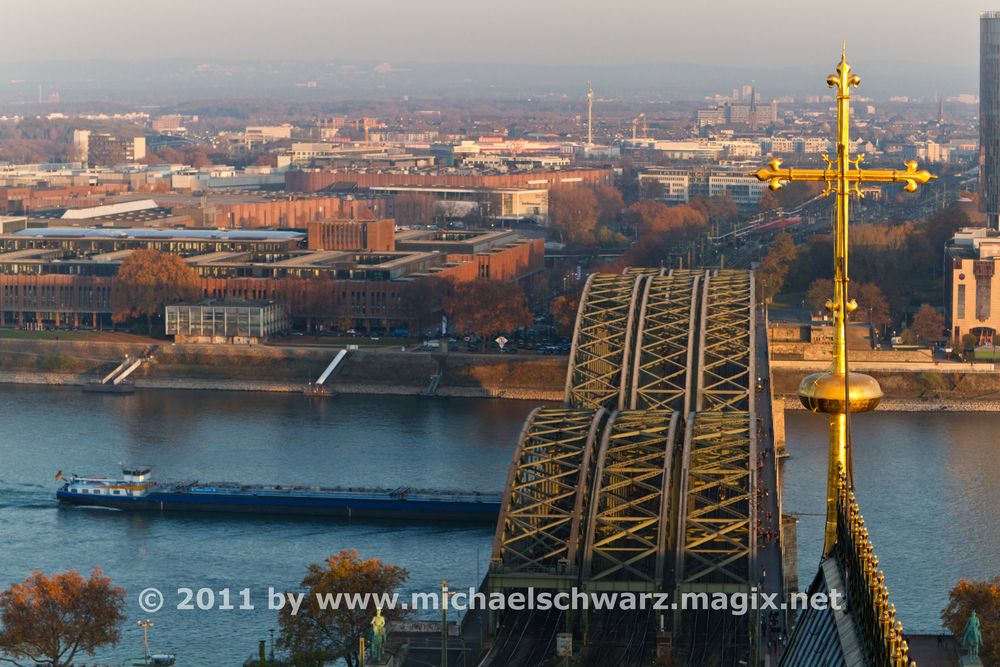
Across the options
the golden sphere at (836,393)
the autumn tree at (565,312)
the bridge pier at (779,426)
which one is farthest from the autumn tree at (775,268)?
the golden sphere at (836,393)

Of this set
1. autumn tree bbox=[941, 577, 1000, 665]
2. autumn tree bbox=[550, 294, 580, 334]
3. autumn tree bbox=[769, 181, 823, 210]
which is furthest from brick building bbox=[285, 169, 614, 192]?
autumn tree bbox=[941, 577, 1000, 665]

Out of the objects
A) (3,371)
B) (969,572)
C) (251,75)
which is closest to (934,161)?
(3,371)

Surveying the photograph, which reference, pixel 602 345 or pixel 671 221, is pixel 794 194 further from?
pixel 602 345

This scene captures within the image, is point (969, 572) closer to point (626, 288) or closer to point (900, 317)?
point (626, 288)

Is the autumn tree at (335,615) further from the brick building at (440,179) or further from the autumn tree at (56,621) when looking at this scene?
the brick building at (440,179)

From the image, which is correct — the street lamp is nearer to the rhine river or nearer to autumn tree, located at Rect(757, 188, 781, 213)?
the rhine river

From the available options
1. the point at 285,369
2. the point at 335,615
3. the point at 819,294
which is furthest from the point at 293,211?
the point at 335,615
